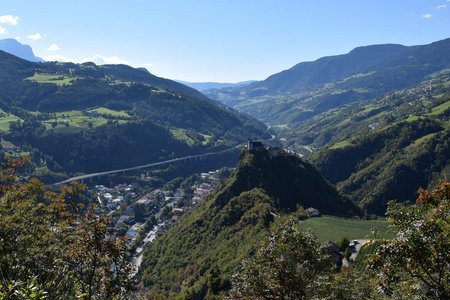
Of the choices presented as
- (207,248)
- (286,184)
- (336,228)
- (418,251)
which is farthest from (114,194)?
(418,251)

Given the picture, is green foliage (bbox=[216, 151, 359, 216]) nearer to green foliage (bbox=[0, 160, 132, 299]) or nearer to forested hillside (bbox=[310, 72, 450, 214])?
forested hillside (bbox=[310, 72, 450, 214])

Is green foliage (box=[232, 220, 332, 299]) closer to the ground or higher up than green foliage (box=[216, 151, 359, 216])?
higher up

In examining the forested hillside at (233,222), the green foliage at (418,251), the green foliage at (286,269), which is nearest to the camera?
the green foliage at (418,251)

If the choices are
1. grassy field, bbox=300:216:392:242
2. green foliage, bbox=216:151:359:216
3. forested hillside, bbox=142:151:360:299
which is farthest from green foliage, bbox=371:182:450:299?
green foliage, bbox=216:151:359:216

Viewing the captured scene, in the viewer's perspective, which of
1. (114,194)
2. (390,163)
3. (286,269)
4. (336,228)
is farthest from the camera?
(114,194)

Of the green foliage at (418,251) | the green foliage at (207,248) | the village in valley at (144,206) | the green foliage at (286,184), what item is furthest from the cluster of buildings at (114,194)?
the green foliage at (418,251)

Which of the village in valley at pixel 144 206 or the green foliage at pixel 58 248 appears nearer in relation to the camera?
the green foliage at pixel 58 248

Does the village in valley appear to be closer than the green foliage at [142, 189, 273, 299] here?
No

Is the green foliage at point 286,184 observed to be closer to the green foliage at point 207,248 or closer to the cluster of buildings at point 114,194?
the green foliage at point 207,248

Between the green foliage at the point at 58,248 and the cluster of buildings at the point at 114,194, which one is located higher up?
the green foliage at the point at 58,248

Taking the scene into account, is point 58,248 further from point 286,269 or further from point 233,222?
point 233,222
